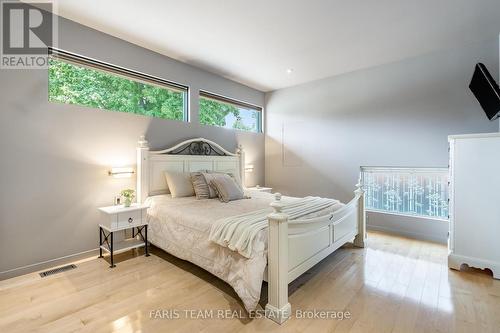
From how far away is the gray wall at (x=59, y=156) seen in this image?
2527mm

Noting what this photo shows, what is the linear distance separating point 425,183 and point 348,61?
2316mm

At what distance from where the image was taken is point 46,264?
272 centimetres

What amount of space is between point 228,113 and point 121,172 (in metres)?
2.48

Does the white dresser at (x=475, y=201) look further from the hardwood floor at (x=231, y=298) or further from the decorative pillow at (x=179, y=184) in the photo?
the decorative pillow at (x=179, y=184)

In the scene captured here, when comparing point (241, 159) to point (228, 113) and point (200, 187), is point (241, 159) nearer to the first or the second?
point (228, 113)

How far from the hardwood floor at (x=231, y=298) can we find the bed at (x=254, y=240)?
0.22 m

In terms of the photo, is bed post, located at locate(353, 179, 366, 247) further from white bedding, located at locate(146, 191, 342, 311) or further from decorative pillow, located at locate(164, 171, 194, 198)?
decorative pillow, located at locate(164, 171, 194, 198)

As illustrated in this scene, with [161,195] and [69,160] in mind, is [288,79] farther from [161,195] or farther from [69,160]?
[69,160]

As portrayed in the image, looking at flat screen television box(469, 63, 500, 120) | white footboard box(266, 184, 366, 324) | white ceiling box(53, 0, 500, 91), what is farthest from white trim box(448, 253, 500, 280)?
white ceiling box(53, 0, 500, 91)

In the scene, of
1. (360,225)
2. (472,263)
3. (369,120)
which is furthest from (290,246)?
(369,120)

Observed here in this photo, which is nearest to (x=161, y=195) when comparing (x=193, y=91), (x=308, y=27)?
(x=193, y=91)

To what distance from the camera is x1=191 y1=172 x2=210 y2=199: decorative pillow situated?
11.1ft

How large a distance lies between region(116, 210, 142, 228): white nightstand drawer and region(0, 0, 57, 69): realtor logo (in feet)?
6.27

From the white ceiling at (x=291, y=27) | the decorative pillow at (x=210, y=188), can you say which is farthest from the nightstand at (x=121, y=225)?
the white ceiling at (x=291, y=27)
